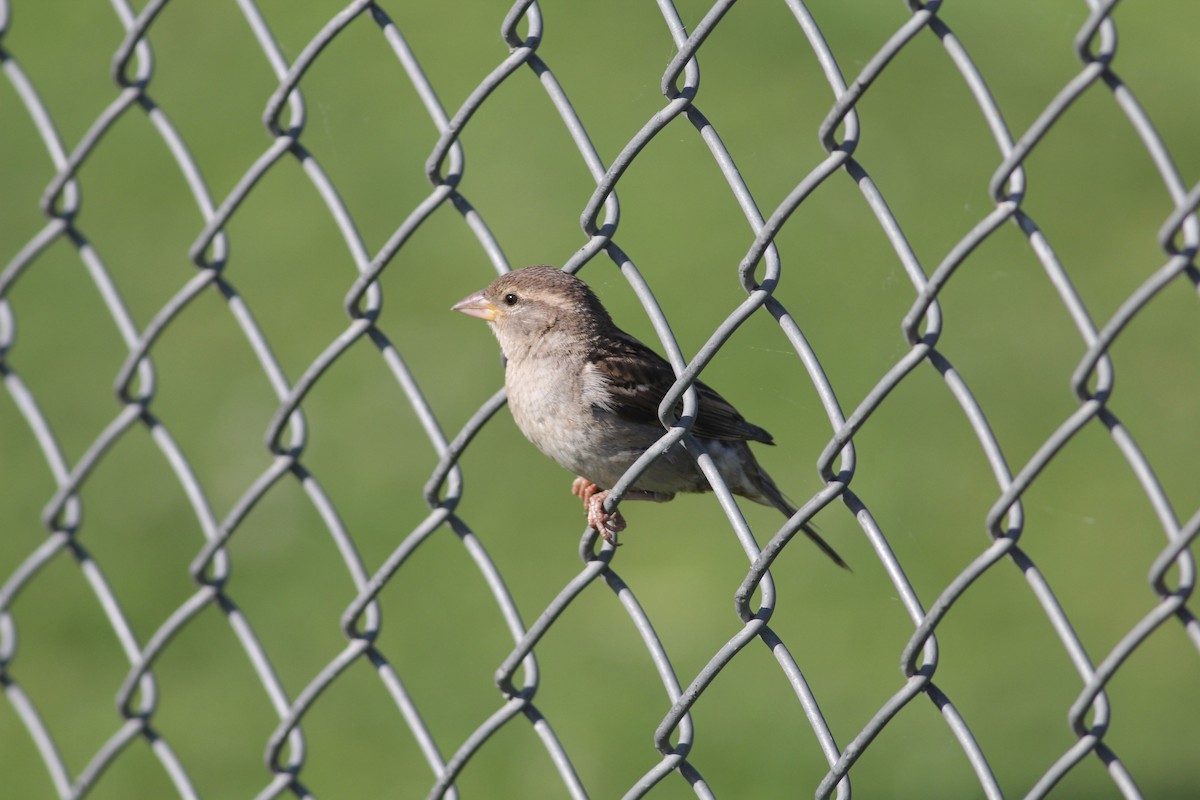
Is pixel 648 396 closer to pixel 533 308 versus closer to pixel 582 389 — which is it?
pixel 582 389

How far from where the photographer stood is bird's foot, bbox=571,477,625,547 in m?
2.61

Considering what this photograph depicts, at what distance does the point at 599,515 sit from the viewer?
281cm

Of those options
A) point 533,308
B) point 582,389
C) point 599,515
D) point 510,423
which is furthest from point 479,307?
point 510,423

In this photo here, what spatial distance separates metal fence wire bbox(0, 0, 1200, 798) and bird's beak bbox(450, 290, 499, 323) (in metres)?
0.38

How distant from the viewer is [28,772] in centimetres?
500

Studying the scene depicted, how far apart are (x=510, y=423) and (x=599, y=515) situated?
3.69 m

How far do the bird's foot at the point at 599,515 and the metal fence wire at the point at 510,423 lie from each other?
0.47ft

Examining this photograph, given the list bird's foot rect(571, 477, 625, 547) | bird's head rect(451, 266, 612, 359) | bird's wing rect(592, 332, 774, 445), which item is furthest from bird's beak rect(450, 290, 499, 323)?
bird's foot rect(571, 477, 625, 547)

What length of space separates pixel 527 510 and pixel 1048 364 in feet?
7.94

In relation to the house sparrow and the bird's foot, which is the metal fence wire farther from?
the house sparrow

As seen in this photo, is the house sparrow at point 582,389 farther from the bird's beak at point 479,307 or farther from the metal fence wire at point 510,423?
the metal fence wire at point 510,423

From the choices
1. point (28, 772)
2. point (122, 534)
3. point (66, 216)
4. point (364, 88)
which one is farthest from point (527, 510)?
point (364, 88)

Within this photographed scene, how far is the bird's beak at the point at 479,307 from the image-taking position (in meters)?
3.59

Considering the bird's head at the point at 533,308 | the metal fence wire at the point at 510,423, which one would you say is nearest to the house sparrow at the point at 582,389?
the bird's head at the point at 533,308
